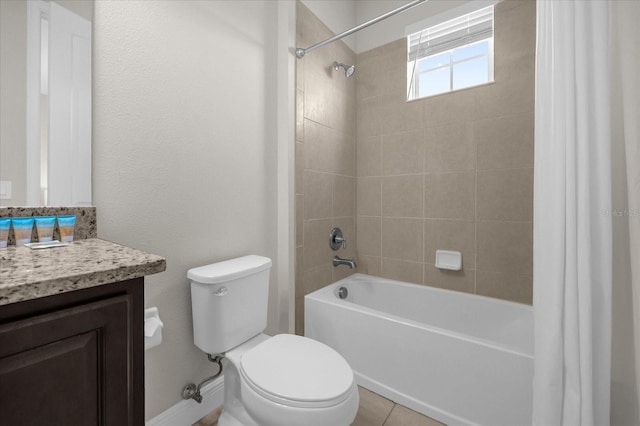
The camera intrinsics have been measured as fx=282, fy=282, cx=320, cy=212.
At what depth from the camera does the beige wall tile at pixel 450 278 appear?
2.00m

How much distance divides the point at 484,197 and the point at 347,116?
1.23 m

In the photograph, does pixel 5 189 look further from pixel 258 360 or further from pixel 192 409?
pixel 192 409

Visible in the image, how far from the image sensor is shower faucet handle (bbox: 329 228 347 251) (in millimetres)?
2184

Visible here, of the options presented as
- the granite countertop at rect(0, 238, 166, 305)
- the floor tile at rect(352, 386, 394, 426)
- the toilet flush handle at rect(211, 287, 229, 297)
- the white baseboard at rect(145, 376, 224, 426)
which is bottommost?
the floor tile at rect(352, 386, 394, 426)

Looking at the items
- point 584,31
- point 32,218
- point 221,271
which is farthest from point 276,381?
point 584,31

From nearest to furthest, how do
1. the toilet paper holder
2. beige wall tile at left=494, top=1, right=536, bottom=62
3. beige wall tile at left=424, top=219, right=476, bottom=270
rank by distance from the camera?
the toilet paper holder, beige wall tile at left=494, top=1, right=536, bottom=62, beige wall tile at left=424, top=219, right=476, bottom=270

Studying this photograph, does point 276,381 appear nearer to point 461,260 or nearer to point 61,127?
point 61,127

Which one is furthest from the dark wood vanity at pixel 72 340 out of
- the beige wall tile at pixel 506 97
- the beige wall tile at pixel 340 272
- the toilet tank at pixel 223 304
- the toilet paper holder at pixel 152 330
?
the beige wall tile at pixel 506 97

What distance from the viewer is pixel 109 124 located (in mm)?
1117

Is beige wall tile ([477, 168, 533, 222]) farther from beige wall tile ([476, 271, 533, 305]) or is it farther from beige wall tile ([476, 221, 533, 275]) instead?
beige wall tile ([476, 271, 533, 305])

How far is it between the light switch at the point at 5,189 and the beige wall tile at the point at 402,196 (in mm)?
2117

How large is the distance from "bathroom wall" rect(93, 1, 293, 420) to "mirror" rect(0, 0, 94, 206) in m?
0.05

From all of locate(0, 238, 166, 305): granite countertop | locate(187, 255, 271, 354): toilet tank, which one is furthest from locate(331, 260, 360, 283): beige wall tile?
locate(0, 238, 166, 305): granite countertop

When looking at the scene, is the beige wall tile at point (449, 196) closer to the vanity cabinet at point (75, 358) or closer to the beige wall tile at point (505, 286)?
the beige wall tile at point (505, 286)
